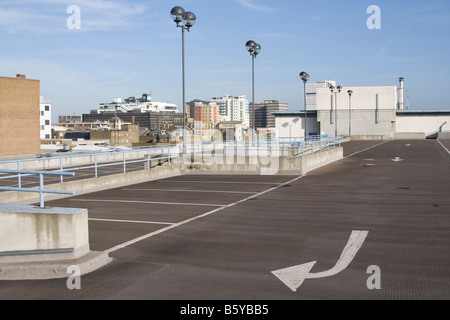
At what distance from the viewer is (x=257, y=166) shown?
71.1ft

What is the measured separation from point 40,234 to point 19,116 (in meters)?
61.9

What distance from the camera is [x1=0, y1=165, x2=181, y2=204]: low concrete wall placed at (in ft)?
44.9

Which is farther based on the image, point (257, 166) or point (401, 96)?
point (401, 96)

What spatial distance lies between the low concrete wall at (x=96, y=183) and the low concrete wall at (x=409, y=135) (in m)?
60.7

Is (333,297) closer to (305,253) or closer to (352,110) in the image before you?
(305,253)

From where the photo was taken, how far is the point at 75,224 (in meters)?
7.10

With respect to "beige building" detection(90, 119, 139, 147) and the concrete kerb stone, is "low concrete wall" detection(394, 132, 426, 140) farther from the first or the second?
"beige building" detection(90, 119, 139, 147)

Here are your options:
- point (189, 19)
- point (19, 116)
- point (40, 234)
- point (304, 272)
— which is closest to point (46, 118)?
point (19, 116)

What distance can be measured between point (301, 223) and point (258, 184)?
751 centimetres

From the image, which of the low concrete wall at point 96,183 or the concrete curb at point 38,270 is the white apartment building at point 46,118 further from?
the concrete curb at point 38,270

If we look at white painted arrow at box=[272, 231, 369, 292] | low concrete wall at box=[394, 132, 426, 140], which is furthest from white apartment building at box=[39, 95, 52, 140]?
white painted arrow at box=[272, 231, 369, 292]

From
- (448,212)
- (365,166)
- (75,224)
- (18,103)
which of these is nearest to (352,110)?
(18,103)

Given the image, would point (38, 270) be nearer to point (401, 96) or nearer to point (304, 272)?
point (304, 272)

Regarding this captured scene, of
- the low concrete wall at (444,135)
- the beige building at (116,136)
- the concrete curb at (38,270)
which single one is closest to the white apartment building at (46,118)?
the beige building at (116,136)
